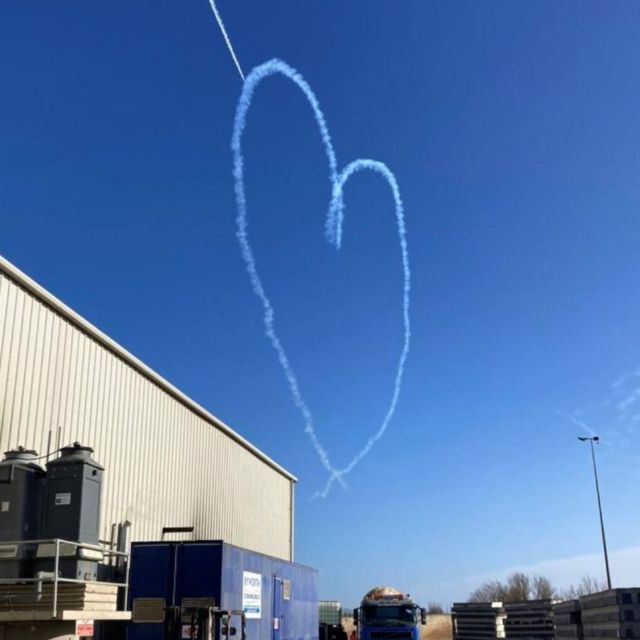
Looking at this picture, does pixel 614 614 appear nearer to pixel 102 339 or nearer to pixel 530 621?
pixel 102 339

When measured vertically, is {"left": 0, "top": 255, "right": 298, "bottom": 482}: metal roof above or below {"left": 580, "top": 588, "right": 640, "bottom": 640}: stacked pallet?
above

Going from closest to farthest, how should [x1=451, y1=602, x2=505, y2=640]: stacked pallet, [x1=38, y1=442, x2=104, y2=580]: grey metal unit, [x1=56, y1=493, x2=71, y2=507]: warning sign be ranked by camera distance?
1. [x1=38, y1=442, x2=104, y2=580]: grey metal unit
2. [x1=56, y1=493, x2=71, y2=507]: warning sign
3. [x1=451, y1=602, x2=505, y2=640]: stacked pallet

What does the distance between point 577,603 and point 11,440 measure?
1769 centimetres

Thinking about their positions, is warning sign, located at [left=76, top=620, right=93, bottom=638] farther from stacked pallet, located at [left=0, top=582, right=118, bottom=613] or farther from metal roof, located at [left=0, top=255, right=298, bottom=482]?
metal roof, located at [left=0, top=255, right=298, bottom=482]

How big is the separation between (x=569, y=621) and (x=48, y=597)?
738 inches

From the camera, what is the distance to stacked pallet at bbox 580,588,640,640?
17.8 meters

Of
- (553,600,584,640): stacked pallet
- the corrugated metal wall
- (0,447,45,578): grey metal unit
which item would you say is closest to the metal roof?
the corrugated metal wall

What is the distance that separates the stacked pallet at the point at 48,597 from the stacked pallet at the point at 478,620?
31.4 metres

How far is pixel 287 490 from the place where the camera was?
41.7 metres

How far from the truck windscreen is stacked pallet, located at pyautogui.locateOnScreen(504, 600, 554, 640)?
11359 millimetres

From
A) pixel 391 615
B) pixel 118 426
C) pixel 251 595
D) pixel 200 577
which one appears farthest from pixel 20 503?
pixel 391 615

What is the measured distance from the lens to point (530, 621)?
37.8m

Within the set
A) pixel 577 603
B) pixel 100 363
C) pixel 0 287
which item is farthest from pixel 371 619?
pixel 0 287

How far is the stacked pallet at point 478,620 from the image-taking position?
129ft
